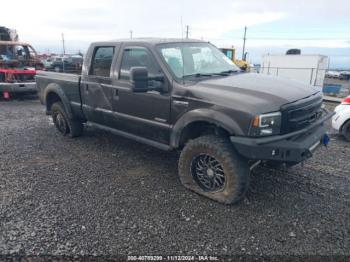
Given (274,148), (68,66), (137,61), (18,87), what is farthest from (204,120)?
(68,66)

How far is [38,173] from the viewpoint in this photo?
440 centimetres

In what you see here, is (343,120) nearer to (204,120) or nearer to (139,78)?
(204,120)

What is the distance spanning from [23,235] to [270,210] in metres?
2.66

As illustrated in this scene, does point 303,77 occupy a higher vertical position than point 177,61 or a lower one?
lower

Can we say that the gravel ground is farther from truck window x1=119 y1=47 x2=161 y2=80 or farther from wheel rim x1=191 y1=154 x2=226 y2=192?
truck window x1=119 y1=47 x2=161 y2=80

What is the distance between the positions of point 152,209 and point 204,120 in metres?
1.19

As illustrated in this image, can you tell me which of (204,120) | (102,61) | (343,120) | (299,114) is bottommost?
(343,120)

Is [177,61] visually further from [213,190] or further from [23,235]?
[23,235]

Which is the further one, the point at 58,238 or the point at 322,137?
the point at 322,137

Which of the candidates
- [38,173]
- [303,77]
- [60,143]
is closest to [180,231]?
[38,173]

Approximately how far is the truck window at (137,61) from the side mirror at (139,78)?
17.8 inches

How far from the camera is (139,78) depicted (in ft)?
11.4

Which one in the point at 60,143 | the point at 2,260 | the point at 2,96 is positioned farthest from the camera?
the point at 2,96

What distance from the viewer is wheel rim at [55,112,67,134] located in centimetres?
610
